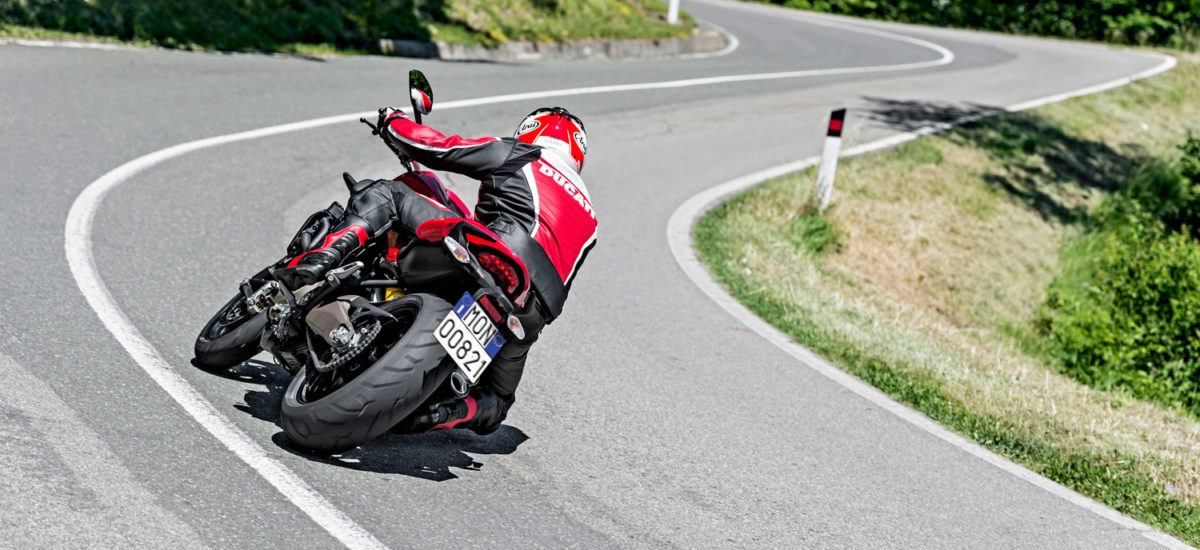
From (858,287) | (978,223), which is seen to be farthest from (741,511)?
(978,223)

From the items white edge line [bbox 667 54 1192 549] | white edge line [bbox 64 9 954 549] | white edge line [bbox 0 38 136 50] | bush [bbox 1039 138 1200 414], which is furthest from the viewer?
white edge line [bbox 0 38 136 50]

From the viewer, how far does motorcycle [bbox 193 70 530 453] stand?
4.31m

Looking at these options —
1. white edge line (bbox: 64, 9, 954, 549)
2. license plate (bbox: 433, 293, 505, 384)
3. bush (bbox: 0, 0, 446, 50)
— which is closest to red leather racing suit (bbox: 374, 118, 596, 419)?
license plate (bbox: 433, 293, 505, 384)

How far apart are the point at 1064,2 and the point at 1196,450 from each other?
33335 mm

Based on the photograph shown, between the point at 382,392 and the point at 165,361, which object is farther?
the point at 165,361

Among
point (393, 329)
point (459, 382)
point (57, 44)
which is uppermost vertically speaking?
point (393, 329)

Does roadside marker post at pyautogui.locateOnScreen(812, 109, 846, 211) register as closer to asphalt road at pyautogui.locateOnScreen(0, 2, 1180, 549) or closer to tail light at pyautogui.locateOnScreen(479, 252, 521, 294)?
asphalt road at pyautogui.locateOnScreen(0, 2, 1180, 549)

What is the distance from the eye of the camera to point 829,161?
11078 mm

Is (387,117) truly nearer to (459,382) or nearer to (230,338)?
(230,338)

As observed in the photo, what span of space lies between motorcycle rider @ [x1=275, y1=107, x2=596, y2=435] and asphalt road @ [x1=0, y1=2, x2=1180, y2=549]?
0.28m

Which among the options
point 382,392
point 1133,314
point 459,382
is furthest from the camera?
point 1133,314

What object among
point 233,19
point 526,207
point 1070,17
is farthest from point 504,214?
point 1070,17

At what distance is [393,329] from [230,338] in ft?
3.20

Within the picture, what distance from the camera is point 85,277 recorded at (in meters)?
5.98
